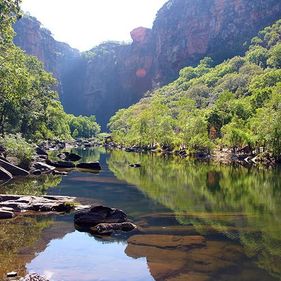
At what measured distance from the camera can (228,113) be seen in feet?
344

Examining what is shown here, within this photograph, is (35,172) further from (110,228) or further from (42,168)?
(110,228)

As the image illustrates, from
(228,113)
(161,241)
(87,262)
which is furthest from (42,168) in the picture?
(228,113)

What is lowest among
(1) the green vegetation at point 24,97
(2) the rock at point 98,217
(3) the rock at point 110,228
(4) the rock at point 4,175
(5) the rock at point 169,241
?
(5) the rock at point 169,241

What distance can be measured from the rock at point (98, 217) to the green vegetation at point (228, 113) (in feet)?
171

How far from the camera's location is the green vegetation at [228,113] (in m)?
83.0

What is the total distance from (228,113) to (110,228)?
85205mm

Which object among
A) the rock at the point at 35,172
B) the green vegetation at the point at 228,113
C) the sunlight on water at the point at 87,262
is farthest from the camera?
the green vegetation at the point at 228,113

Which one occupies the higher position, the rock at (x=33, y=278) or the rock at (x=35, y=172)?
the rock at (x=35, y=172)

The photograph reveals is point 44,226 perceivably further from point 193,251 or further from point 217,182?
point 217,182

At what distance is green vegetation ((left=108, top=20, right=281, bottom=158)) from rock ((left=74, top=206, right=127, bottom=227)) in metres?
52.1

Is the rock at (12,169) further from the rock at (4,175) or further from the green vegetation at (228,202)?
the green vegetation at (228,202)

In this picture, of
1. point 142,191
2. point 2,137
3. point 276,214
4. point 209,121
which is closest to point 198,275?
point 276,214

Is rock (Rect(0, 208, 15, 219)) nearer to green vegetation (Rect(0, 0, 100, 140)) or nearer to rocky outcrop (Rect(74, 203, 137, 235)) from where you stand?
rocky outcrop (Rect(74, 203, 137, 235))

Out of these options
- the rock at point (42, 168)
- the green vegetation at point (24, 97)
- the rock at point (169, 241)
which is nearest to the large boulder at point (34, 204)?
the rock at point (169, 241)
